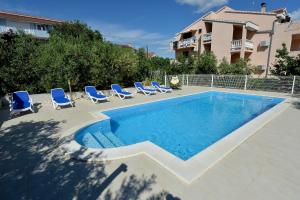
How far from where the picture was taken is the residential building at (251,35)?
1866 centimetres

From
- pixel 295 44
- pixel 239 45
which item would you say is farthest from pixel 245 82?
pixel 295 44

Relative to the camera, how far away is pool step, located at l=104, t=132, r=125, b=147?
572 centimetres

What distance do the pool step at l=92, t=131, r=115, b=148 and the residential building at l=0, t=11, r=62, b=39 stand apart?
88.3ft

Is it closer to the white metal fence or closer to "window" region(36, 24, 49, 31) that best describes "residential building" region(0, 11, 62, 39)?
"window" region(36, 24, 49, 31)

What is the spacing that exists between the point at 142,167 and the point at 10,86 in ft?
30.0

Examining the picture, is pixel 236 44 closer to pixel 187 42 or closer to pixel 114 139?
pixel 187 42

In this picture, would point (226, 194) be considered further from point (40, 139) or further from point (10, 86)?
point (10, 86)

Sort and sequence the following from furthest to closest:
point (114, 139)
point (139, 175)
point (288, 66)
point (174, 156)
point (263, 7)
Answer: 1. point (263, 7)
2. point (288, 66)
3. point (114, 139)
4. point (174, 156)
5. point (139, 175)

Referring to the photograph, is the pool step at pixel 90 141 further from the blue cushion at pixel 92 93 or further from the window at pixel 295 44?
the window at pixel 295 44

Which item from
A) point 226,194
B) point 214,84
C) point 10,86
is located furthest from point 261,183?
point 214,84

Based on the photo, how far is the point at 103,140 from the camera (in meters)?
5.73

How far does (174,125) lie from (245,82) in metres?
11.0

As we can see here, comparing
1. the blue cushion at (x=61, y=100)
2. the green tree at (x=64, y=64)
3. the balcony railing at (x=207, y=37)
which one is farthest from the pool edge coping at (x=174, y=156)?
the balcony railing at (x=207, y=37)

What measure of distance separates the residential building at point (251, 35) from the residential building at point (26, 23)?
991 inches
